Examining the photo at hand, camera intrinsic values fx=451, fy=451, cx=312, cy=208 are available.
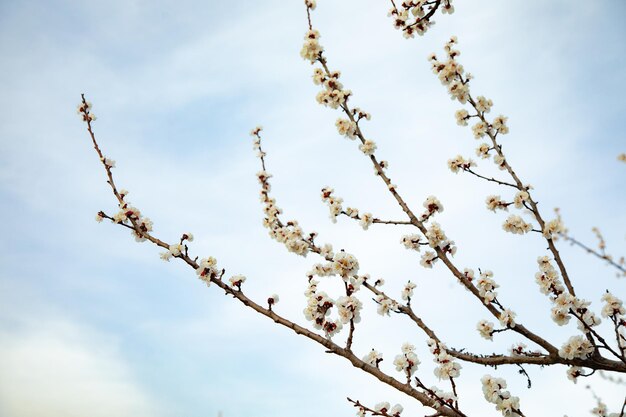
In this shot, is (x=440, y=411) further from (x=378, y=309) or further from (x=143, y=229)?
(x=143, y=229)

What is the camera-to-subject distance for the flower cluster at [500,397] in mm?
3568

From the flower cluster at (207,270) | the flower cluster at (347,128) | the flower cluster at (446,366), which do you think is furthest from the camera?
the flower cluster at (347,128)

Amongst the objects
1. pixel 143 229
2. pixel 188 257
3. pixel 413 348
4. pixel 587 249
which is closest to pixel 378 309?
pixel 413 348

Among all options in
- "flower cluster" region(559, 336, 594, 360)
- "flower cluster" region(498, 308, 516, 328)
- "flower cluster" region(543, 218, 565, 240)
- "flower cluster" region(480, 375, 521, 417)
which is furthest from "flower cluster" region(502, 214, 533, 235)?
"flower cluster" region(480, 375, 521, 417)

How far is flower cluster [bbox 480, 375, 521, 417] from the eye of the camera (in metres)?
3.57

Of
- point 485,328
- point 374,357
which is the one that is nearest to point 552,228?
point 485,328

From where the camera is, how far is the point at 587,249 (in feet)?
23.3

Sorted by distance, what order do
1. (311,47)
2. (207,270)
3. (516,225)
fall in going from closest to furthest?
(207,270) → (516,225) → (311,47)

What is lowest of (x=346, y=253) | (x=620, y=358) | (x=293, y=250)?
(x=620, y=358)

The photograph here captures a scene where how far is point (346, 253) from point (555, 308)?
1.89m

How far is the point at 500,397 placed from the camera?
3641 millimetres

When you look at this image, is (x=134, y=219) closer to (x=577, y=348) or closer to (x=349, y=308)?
(x=349, y=308)

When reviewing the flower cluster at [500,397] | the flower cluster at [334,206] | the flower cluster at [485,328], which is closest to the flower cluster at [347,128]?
the flower cluster at [334,206]

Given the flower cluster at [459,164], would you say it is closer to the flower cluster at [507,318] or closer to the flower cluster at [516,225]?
the flower cluster at [516,225]
